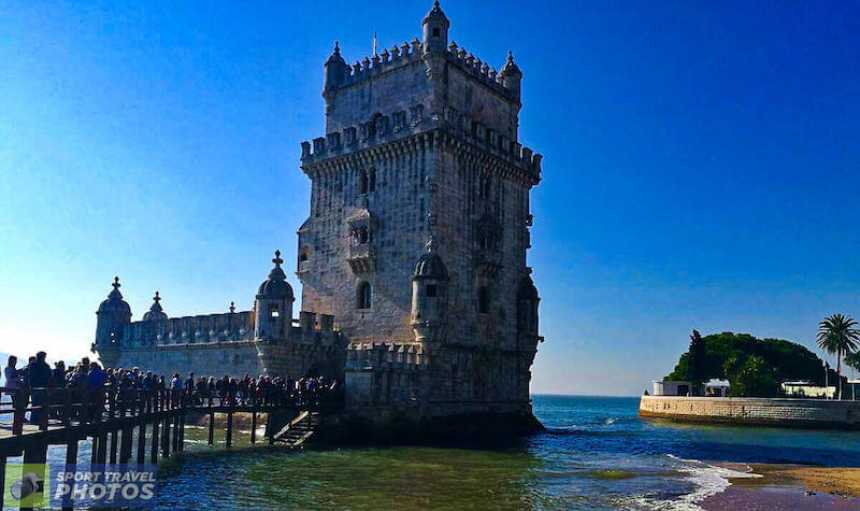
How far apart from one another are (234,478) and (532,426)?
25.0m

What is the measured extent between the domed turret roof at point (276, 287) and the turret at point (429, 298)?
6992mm

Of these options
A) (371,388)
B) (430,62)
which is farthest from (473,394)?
(430,62)

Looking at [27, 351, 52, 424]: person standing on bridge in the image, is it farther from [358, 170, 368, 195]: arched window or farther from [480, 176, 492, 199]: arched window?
[480, 176, 492, 199]: arched window

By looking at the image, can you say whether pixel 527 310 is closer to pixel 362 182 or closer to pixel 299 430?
pixel 362 182

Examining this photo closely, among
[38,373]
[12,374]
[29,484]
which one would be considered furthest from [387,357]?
[29,484]

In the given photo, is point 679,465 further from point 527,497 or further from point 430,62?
point 430,62

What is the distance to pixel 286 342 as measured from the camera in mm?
41500

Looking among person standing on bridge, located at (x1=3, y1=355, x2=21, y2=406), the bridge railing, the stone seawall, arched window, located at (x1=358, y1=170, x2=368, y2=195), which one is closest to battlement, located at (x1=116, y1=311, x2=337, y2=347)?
the bridge railing

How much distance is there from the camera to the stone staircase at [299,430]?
117 feet

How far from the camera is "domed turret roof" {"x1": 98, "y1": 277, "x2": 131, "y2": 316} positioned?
2204 inches

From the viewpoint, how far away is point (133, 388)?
25.6 m

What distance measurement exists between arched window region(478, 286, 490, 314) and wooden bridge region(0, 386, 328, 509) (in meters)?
12.5

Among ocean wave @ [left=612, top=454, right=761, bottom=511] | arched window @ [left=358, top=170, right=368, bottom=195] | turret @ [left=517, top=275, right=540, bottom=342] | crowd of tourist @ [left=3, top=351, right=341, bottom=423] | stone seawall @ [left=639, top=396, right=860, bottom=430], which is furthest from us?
stone seawall @ [left=639, top=396, right=860, bottom=430]

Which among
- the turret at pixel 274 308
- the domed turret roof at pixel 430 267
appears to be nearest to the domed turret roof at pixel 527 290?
the domed turret roof at pixel 430 267
